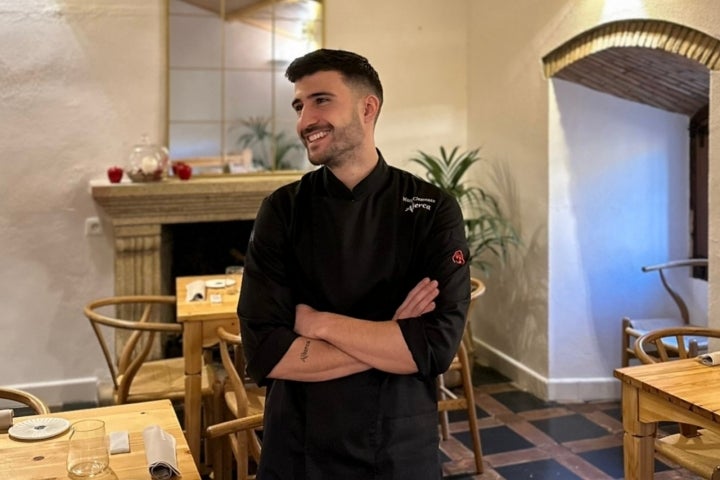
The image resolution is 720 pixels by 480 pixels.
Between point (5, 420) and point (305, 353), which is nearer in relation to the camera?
point (305, 353)

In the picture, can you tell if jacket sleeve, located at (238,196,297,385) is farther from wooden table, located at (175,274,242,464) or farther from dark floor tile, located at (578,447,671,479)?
dark floor tile, located at (578,447,671,479)

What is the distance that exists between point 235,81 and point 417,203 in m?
3.36

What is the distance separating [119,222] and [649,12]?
2.98m

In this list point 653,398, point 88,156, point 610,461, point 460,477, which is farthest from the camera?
point 88,156

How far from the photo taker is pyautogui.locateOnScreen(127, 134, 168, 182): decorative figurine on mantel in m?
4.68

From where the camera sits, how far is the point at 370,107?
1880 mm

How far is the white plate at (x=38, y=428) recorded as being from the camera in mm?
2049

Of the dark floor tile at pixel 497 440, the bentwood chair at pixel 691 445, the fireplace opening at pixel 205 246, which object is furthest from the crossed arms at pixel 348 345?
the fireplace opening at pixel 205 246

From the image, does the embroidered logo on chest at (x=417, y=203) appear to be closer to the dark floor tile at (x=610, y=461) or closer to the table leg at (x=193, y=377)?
the table leg at (x=193, y=377)

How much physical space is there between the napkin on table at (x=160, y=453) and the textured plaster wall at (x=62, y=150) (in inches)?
120

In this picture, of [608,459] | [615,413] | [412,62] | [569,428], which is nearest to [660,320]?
[615,413]

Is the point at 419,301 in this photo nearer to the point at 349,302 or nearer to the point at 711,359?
the point at 349,302

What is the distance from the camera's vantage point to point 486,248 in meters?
5.20

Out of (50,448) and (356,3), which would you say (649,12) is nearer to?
(356,3)
